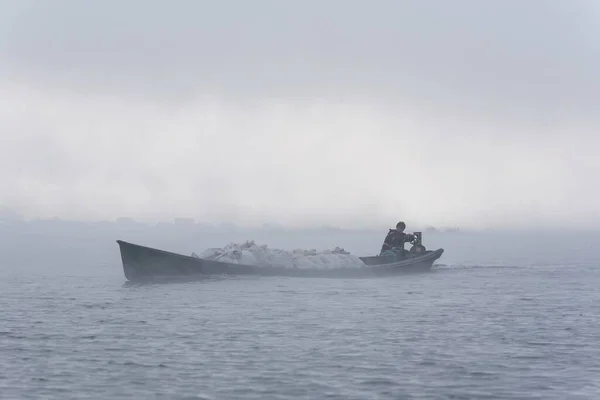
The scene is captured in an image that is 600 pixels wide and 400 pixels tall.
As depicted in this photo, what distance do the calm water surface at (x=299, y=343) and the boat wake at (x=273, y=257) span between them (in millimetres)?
6830

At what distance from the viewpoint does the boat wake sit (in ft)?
166

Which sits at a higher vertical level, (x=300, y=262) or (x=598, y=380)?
(x=300, y=262)

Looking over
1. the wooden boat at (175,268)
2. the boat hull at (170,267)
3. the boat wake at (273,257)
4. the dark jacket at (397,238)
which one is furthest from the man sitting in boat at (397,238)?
the boat hull at (170,267)

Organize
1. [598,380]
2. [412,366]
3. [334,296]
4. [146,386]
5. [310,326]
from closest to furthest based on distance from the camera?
[146,386] → [598,380] → [412,366] → [310,326] → [334,296]

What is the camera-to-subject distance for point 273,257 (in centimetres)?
5228

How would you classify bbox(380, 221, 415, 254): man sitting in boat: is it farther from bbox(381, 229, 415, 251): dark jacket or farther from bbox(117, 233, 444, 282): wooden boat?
bbox(117, 233, 444, 282): wooden boat

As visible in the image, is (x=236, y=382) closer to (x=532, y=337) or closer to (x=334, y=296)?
(x=532, y=337)

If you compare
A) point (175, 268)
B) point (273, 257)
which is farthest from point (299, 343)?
point (273, 257)

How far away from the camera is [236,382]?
18547 millimetres

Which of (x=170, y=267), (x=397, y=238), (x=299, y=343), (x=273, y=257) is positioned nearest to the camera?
(x=299, y=343)

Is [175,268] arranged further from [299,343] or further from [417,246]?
[299,343]

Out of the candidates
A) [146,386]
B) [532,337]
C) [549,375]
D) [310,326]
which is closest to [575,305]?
[532,337]

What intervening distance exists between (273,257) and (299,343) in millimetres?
28016

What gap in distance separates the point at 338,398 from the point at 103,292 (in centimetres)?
2868
